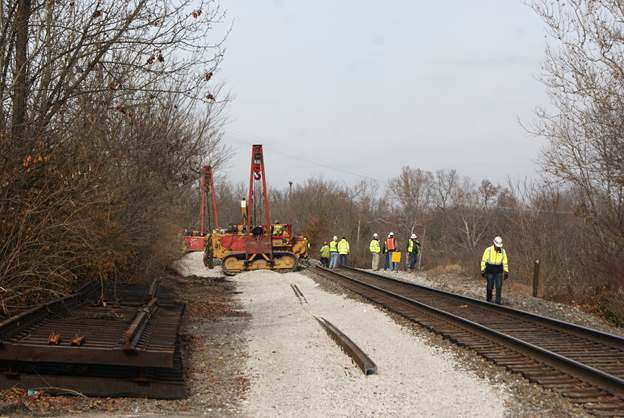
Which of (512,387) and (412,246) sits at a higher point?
(412,246)

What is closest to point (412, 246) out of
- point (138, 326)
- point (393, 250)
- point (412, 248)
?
point (412, 248)

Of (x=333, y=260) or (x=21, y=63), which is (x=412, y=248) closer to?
(x=333, y=260)

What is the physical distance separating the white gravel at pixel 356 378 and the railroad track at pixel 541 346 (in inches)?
29.6

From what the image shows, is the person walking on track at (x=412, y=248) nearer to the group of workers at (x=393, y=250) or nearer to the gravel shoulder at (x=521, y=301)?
the group of workers at (x=393, y=250)

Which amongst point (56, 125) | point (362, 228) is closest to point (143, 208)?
point (56, 125)

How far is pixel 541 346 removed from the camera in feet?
31.1

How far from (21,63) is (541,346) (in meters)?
8.88

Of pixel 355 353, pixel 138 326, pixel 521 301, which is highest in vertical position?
pixel 138 326

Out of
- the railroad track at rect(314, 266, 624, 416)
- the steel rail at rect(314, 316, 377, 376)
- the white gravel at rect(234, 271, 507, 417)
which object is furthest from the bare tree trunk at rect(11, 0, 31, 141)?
the railroad track at rect(314, 266, 624, 416)

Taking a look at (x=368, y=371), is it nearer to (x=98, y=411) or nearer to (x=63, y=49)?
(x=98, y=411)

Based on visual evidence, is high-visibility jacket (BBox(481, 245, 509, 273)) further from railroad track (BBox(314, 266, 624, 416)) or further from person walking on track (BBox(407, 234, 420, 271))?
person walking on track (BBox(407, 234, 420, 271))

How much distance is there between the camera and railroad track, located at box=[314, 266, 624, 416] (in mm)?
6938

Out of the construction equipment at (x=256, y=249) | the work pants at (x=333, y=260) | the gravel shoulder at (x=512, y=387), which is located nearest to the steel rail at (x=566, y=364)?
the gravel shoulder at (x=512, y=387)

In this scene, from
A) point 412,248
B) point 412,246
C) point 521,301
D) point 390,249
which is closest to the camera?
point 521,301
